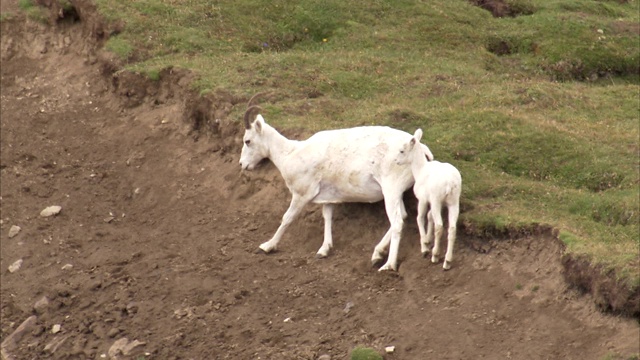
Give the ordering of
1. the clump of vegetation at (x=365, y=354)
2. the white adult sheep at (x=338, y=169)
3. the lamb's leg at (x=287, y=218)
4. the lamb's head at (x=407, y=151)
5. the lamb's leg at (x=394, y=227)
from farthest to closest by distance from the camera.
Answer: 1. the lamb's leg at (x=287, y=218)
2. the white adult sheep at (x=338, y=169)
3. the lamb's leg at (x=394, y=227)
4. the lamb's head at (x=407, y=151)
5. the clump of vegetation at (x=365, y=354)

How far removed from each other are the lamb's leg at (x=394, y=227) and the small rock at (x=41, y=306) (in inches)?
218

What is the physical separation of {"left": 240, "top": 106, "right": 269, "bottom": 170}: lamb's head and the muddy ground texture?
2.68 ft

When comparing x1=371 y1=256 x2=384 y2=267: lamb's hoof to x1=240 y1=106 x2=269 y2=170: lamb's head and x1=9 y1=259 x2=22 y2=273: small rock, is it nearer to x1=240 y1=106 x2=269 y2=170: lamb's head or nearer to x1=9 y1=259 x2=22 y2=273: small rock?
x1=240 y1=106 x2=269 y2=170: lamb's head

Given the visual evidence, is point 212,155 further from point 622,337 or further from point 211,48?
point 622,337

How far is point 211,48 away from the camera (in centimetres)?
2553

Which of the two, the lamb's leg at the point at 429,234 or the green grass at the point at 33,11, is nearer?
the lamb's leg at the point at 429,234

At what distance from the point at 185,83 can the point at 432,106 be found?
190 inches

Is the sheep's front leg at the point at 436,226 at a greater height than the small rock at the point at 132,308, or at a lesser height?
greater

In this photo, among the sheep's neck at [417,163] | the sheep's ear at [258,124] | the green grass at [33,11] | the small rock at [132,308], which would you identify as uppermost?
the sheep's neck at [417,163]

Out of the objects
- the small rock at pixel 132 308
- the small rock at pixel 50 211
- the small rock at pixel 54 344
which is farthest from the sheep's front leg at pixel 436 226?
the small rock at pixel 50 211

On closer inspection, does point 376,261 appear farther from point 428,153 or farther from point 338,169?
point 428,153

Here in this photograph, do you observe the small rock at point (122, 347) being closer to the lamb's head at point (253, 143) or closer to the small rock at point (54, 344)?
the small rock at point (54, 344)

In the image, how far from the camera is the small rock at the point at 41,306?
62.2 ft

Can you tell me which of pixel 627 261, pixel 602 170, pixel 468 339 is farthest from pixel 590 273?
pixel 602 170
